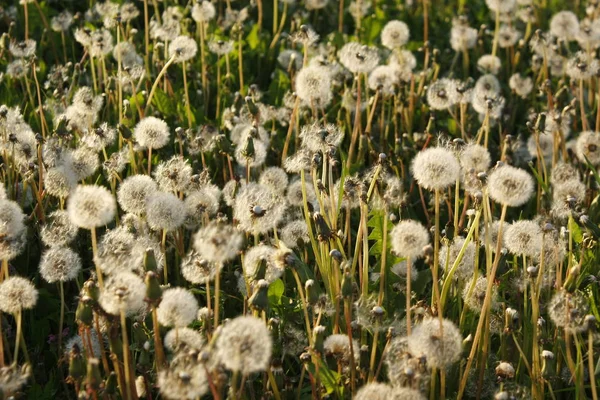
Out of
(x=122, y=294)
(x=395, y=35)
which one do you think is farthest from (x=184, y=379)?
(x=395, y=35)

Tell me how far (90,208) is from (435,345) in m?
1.02

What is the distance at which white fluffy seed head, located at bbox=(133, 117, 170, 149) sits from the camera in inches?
136

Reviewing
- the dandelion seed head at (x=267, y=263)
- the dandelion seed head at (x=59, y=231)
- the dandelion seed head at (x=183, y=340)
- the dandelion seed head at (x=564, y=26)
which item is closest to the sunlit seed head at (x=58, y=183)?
the dandelion seed head at (x=59, y=231)

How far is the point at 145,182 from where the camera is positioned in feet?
9.75

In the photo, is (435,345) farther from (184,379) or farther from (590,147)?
(590,147)

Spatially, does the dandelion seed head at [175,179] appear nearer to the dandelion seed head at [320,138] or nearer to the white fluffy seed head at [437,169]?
the dandelion seed head at [320,138]

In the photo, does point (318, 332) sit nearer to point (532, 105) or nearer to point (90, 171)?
point (90, 171)

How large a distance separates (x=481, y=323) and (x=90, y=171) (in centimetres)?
157

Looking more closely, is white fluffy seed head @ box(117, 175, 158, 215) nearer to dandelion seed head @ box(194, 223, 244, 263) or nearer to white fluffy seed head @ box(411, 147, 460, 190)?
dandelion seed head @ box(194, 223, 244, 263)

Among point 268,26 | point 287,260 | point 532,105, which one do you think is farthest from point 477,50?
point 287,260

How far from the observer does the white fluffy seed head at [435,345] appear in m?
2.22

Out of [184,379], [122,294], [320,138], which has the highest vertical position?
[320,138]

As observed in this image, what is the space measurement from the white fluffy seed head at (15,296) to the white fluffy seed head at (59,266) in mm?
216

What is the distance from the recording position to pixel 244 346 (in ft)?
6.50
